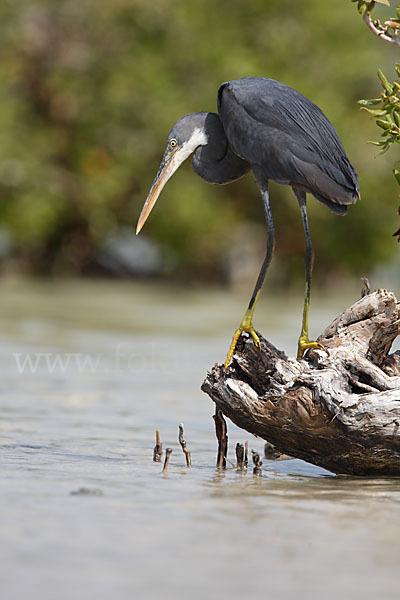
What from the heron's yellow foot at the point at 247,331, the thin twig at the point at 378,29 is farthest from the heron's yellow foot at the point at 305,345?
the thin twig at the point at 378,29

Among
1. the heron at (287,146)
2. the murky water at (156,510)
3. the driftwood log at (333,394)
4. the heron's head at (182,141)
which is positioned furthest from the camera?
the heron's head at (182,141)

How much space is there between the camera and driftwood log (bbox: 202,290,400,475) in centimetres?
543

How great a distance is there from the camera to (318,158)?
6.11 m

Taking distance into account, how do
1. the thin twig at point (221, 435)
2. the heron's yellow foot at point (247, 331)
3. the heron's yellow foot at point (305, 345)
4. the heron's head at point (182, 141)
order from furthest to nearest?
the heron's head at point (182, 141) → the thin twig at point (221, 435) → the heron's yellow foot at point (305, 345) → the heron's yellow foot at point (247, 331)

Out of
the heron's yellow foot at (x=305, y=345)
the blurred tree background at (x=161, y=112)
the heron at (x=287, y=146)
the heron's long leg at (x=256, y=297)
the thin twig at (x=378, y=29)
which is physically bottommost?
the heron's yellow foot at (x=305, y=345)

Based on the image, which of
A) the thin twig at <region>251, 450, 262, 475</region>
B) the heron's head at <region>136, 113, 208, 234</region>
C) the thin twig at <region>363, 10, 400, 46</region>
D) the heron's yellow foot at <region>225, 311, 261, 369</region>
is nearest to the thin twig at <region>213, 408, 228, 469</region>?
the thin twig at <region>251, 450, 262, 475</region>

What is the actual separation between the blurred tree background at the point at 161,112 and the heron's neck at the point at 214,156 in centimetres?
1971

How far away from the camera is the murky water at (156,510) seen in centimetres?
363

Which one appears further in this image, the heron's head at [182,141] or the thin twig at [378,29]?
the heron's head at [182,141]

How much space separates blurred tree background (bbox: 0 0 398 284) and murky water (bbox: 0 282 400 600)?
674 inches

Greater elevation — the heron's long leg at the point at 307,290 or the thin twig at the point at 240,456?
the heron's long leg at the point at 307,290

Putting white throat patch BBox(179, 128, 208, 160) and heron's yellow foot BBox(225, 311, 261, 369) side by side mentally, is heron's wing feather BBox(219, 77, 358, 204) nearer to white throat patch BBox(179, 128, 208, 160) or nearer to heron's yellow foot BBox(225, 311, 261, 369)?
white throat patch BBox(179, 128, 208, 160)

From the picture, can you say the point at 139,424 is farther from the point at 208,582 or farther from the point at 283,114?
the point at 208,582

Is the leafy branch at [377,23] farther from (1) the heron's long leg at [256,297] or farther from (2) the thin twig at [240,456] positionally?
(2) the thin twig at [240,456]
